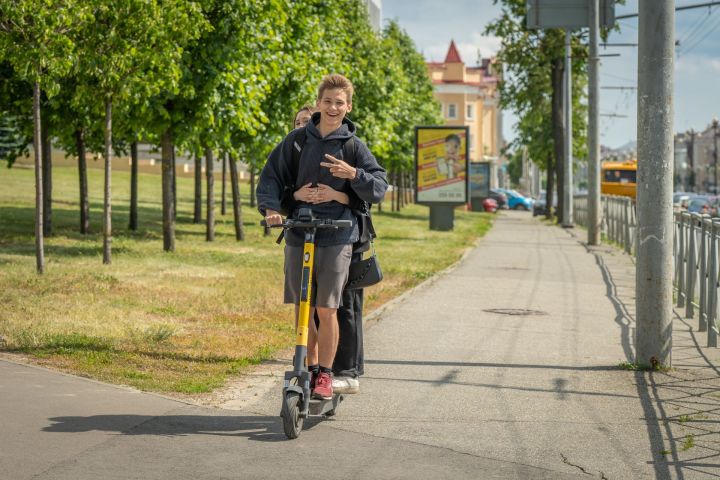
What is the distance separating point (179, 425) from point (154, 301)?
21.7 feet

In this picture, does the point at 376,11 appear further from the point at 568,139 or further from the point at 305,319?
the point at 305,319

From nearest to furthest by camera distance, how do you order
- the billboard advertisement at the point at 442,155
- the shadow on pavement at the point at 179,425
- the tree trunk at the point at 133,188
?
the shadow on pavement at the point at 179,425 < the tree trunk at the point at 133,188 < the billboard advertisement at the point at 442,155

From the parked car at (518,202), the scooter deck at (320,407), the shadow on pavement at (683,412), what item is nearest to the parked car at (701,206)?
the parked car at (518,202)

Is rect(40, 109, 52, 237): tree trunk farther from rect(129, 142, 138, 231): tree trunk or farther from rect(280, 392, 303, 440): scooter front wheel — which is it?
rect(280, 392, 303, 440): scooter front wheel

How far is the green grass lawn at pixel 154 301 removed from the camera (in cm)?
855

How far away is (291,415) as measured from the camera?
6012 mm

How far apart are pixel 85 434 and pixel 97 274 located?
9.65 metres

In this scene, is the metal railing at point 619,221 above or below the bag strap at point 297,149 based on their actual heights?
below

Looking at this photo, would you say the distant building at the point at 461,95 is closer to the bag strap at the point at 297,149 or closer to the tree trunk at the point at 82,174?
the tree trunk at the point at 82,174

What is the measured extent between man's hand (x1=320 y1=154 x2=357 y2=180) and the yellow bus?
62.5 m

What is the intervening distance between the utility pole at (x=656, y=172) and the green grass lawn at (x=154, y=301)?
2.86m

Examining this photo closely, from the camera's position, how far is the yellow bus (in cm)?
6806

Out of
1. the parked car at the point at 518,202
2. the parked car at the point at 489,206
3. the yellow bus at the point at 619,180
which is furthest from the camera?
the parked car at the point at 518,202

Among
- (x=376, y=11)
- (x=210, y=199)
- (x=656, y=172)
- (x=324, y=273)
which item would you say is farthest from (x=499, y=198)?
(x=324, y=273)
